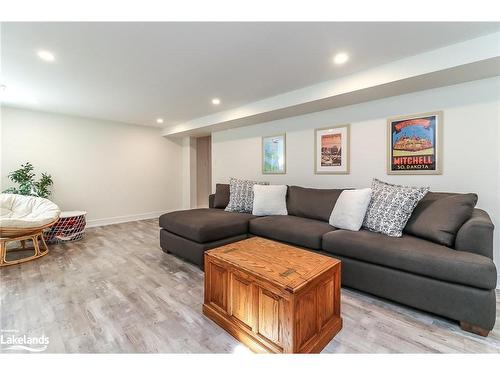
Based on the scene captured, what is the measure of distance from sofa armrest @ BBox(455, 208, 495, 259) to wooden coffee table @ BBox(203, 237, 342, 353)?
3.37ft

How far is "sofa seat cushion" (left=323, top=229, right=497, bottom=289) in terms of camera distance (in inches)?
59.7

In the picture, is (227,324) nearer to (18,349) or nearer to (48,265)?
(18,349)

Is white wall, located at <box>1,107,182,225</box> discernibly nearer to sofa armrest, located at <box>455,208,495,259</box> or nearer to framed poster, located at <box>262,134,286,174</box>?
framed poster, located at <box>262,134,286,174</box>

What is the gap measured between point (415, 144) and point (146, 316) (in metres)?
3.17

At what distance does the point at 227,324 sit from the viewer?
62.3 inches

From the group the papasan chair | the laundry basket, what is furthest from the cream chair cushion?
the laundry basket

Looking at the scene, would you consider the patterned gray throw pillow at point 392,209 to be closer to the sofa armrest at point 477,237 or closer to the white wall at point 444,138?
the sofa armrest at point 477,237

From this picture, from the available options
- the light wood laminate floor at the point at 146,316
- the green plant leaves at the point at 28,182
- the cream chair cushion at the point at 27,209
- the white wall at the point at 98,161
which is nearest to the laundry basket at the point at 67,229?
the cream chair cushion at the point at 27,209

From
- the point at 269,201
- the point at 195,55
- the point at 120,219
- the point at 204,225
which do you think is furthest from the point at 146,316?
the point at 120,219

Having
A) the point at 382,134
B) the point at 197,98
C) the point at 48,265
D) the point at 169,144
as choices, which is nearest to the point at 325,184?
the point at 382,134

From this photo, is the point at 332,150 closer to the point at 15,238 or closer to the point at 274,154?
the point at 274,154

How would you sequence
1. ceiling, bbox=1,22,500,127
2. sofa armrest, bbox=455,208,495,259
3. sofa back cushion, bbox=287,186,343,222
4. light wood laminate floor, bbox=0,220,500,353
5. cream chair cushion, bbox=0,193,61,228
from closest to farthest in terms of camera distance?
light wood laminate floor, bbox=0,220,500,353, sofa armrest, bbox=455,208,495,259, ceiling, bbox=1,22,500,127, sofa back cushion, bbox=287,186,343,222, cream chair cushion, bbox=0,193,61,228

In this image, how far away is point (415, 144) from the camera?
8.59ft

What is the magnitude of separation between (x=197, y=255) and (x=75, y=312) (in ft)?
3.70
